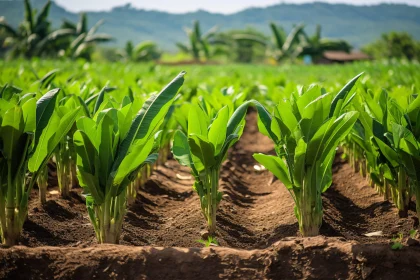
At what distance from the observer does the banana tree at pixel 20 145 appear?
269 cm

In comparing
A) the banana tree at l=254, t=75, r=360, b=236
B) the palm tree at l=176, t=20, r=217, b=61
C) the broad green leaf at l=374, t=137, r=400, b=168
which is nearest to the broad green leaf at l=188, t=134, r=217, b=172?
the banana tree at l=254, t=75, r=360, b=236

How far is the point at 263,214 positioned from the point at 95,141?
5.27ft

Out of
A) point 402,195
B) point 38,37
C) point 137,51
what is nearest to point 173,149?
point 402,195

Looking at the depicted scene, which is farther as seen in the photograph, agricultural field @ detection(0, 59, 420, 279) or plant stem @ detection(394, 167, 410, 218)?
plant stem @ detection(394, 167, 410, 218)

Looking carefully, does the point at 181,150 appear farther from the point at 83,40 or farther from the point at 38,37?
the point at 38,37

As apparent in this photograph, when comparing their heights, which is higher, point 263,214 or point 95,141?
point 95,141

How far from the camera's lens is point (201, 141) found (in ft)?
9.41

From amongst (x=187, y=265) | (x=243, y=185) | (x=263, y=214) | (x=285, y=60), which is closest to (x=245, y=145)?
(x=243, y=185)

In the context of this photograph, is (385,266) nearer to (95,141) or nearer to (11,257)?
(95,141)

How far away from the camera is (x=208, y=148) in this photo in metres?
2.92

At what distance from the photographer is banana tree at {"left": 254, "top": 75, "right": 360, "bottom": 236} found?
9.04 ft

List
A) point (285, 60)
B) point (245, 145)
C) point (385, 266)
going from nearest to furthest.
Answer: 1. point (385, 266)
2. point (245, 145)
3. point (285, 60)

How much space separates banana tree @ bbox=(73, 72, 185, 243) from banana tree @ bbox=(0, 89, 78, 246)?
0.23 m

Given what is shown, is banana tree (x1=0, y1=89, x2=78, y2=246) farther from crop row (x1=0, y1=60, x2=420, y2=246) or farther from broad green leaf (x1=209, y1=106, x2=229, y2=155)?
broad green leaf (x1=209, y1=106, x2=229, y2=155)
